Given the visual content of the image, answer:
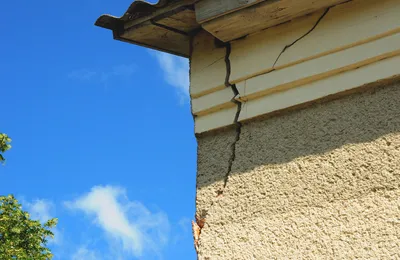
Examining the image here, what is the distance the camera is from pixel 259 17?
293 cm

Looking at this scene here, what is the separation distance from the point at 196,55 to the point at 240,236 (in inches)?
38.8

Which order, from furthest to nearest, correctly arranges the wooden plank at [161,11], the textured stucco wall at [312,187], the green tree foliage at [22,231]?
1. the green tree foliage at [22,231]
2. the wooden plank at [161,11]
3. the textured stucco wall at [312,187]

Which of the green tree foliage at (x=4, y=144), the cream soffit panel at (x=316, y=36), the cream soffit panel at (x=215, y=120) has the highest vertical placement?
the green tree foliage at (x=4, y=144)

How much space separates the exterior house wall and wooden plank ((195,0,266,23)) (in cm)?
24

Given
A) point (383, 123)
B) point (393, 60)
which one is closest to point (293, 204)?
point (383, 123)

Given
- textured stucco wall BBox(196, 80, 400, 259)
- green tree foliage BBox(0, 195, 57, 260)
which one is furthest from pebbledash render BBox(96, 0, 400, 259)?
green tree foliage BBox(0, 195, 57, 260)

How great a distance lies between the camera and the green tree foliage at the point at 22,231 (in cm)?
1611

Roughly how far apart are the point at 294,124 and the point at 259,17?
20.4 inches

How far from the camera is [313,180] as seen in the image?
2.69 meters

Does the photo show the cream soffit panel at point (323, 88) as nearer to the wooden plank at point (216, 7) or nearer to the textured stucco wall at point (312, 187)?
the textured stucco wall at point (312, 187)

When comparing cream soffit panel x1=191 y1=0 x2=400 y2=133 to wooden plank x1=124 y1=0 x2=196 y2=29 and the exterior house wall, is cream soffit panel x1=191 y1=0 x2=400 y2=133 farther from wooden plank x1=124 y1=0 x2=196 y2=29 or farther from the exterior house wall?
wooden plank x1=124 y1=0 x2=196 y2=29

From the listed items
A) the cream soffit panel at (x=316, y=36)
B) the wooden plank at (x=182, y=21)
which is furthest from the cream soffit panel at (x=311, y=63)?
the wooden plank at (x=182, y=21)

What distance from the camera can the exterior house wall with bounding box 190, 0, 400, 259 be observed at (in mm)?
2574

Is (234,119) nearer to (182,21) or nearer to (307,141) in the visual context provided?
(307,141)
